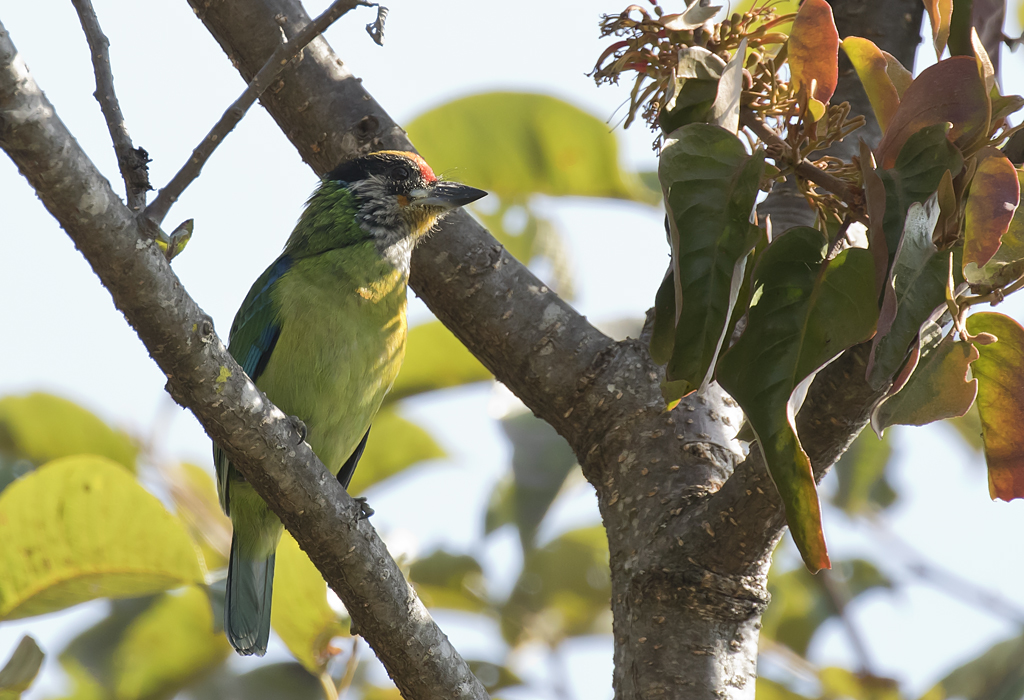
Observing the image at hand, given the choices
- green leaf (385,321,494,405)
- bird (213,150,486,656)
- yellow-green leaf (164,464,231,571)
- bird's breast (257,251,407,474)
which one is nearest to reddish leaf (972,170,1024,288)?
bird (213,150,486,656)

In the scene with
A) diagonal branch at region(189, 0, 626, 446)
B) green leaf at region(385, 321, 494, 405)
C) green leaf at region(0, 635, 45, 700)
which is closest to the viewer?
green leaf at region(0, 635, 45, 700)

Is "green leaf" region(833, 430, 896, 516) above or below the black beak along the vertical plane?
below

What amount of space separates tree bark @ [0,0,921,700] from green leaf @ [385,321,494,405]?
0.97 m

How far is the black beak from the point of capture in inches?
127

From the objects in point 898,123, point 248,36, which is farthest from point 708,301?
point 248,36

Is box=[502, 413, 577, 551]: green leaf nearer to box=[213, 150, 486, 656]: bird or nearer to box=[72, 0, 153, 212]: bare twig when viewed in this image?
box=[213, 150, 486, 656]: bird

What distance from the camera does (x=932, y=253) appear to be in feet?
3.93

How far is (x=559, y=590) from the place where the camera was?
10.9ft

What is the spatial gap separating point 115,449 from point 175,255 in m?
1.92

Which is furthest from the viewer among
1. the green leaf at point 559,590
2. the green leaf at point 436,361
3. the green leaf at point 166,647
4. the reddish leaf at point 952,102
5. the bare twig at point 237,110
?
the green leaf at point 436,361

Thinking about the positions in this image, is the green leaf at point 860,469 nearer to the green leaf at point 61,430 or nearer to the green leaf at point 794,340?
the green leaf at point 794,340

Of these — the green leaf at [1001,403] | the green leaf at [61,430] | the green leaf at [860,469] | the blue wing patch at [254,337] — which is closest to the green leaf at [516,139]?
the blue wing patch at [254,337]

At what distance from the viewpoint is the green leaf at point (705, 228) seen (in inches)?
49.5

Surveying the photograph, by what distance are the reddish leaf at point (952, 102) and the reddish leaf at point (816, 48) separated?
11 cm
